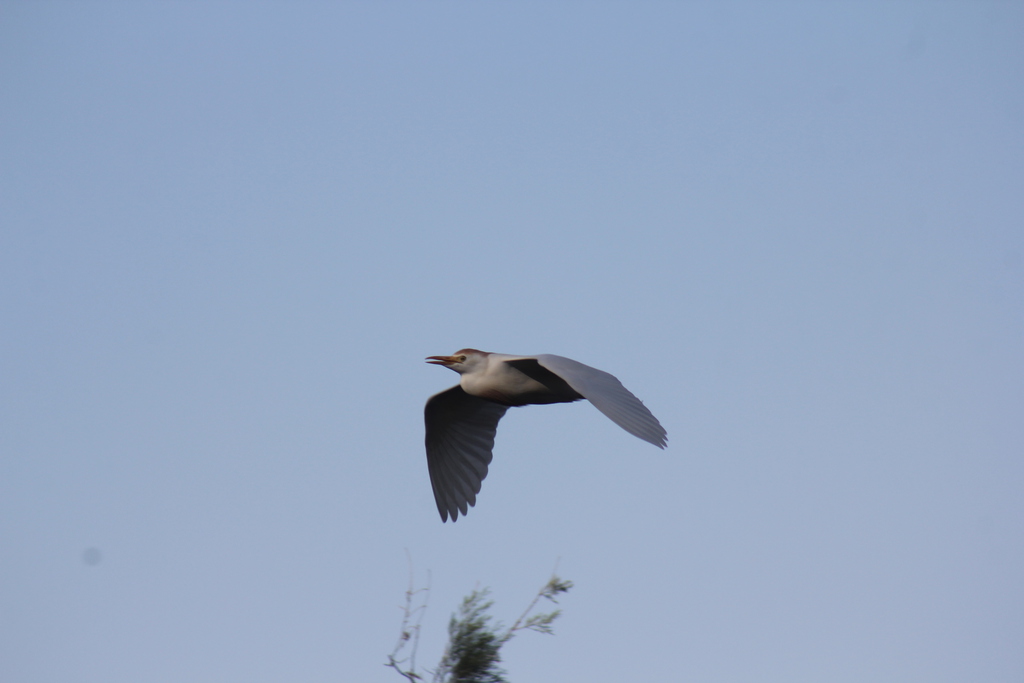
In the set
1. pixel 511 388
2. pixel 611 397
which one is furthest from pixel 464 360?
pixel 611 397

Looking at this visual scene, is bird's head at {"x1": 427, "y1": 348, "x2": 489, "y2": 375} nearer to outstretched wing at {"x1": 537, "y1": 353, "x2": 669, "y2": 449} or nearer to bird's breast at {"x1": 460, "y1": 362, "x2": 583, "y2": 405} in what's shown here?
bird's breast at {"x1": 460, "y1": 362, "x2": 583, "y2": 405}

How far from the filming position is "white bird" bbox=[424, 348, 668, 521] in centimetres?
611

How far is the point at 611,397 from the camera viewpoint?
621 centimetres

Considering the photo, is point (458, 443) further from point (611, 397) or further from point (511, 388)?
point (611, 397)

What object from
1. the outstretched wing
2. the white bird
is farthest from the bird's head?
the outstretched wing

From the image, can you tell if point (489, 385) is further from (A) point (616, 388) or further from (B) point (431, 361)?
(A) point (616, 388)

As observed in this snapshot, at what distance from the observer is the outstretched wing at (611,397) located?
570 cm

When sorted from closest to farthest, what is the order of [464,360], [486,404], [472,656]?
[472,656] < [464,360] < [486,404]

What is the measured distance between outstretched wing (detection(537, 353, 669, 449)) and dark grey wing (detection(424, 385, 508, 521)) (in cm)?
181

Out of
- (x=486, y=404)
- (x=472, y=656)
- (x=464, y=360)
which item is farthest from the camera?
(x=486, y=404)

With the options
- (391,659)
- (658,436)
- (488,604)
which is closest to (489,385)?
(658,436)

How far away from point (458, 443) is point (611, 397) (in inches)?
112

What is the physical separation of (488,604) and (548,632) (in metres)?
0.39

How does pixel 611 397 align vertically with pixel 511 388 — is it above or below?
below
